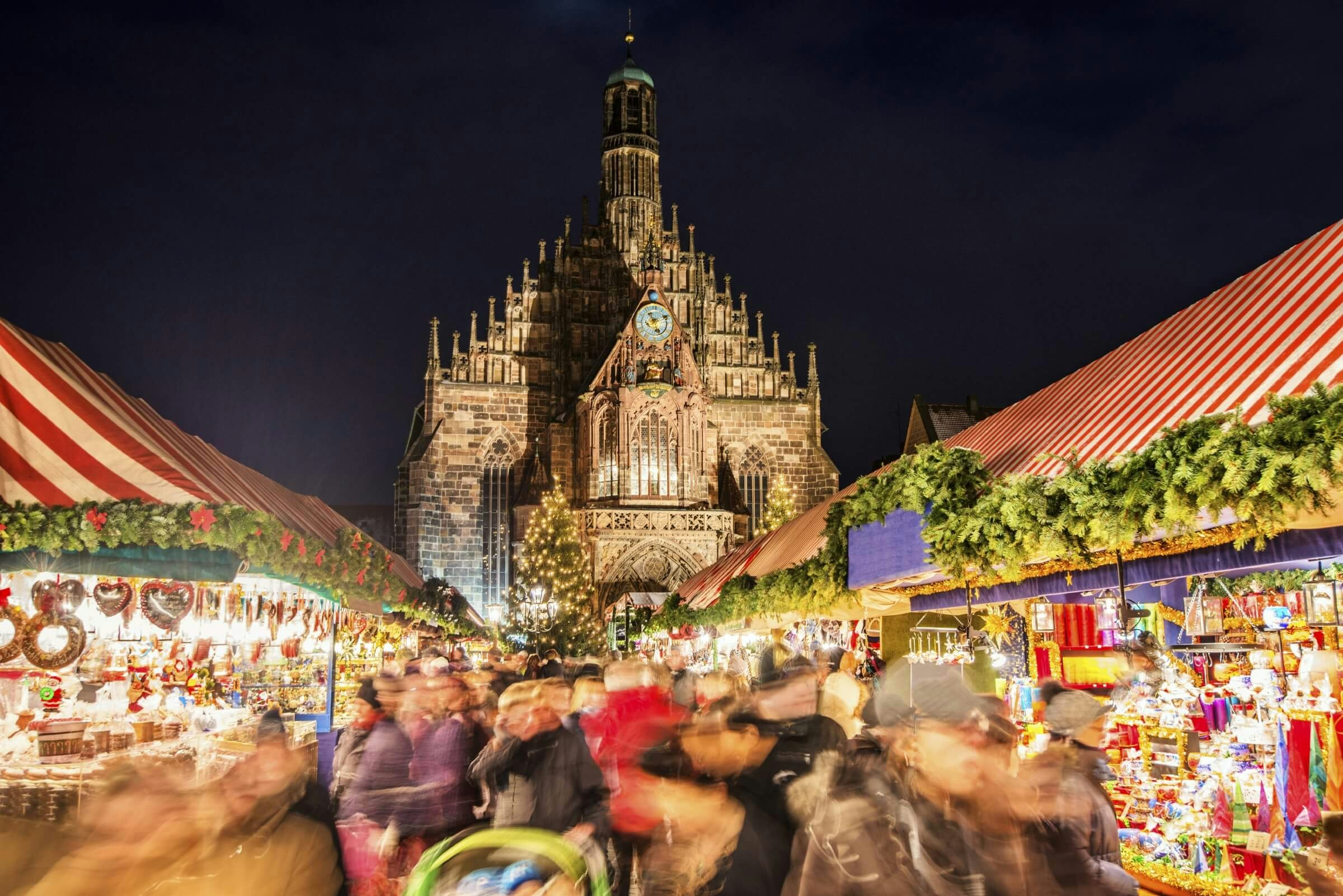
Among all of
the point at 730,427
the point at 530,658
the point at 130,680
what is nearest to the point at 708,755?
the point at 130,680

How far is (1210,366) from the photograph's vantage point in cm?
591

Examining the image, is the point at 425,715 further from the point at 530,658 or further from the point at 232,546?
the point at 530,658

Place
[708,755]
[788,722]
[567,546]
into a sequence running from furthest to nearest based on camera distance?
[567,546]
[788,722]
[708,755]

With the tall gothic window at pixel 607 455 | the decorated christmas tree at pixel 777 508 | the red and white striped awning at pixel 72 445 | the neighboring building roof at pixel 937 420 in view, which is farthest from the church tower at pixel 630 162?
the red and white striped awning at pixel 72 445

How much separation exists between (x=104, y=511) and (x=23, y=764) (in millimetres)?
1721

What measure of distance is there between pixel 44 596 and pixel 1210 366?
742 cm

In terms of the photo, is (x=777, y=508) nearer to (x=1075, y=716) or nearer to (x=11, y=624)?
(x=11, y=624)

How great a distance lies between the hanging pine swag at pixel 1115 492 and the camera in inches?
163

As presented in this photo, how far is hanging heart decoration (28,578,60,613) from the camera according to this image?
662 centimetres

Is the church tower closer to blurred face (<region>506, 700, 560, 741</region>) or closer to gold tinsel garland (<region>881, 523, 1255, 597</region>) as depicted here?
gold tinsel garland (<region>881, 523, 1255, 597</region>)

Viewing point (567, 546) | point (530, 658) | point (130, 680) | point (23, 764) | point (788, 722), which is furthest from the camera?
point (567, 546)

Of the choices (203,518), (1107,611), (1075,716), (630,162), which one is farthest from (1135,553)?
(630,162)

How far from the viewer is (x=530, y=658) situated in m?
14.2

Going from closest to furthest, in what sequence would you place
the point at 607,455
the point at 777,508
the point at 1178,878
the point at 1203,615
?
the point at 1178,878 < the point at 1203,615 < the point at 607,455 < the point at 777,508
